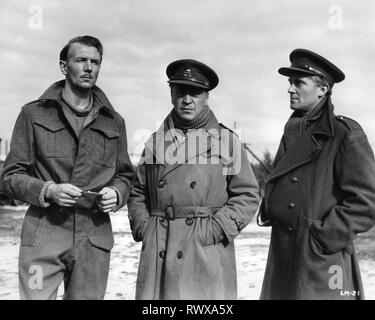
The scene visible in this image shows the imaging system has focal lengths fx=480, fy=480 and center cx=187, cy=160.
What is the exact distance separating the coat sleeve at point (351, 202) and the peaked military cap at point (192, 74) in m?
1.09

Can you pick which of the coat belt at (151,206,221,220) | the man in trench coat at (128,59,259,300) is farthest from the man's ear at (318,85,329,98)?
the coat belt at (151,206,221,220)

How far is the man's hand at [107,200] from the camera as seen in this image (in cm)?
329

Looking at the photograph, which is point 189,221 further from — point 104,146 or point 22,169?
point 22,169

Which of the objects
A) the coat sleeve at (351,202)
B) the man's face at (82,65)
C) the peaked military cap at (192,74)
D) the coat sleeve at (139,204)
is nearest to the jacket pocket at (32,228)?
the coat sleeve at (139,204)

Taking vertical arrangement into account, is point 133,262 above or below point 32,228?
below

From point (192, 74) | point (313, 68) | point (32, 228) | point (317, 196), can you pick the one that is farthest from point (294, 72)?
point (32, 228)

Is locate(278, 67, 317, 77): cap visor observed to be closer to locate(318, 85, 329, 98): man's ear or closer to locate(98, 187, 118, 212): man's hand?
locate(318, 85, 329, 98): man's ear

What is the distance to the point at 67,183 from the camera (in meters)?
3.28

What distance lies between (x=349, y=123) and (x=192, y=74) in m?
1.18

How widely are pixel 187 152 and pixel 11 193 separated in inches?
50.3

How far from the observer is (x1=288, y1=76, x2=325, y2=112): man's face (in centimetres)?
352

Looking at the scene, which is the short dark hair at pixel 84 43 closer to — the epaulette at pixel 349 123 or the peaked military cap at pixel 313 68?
the peaked military cap at pixel 313 68
